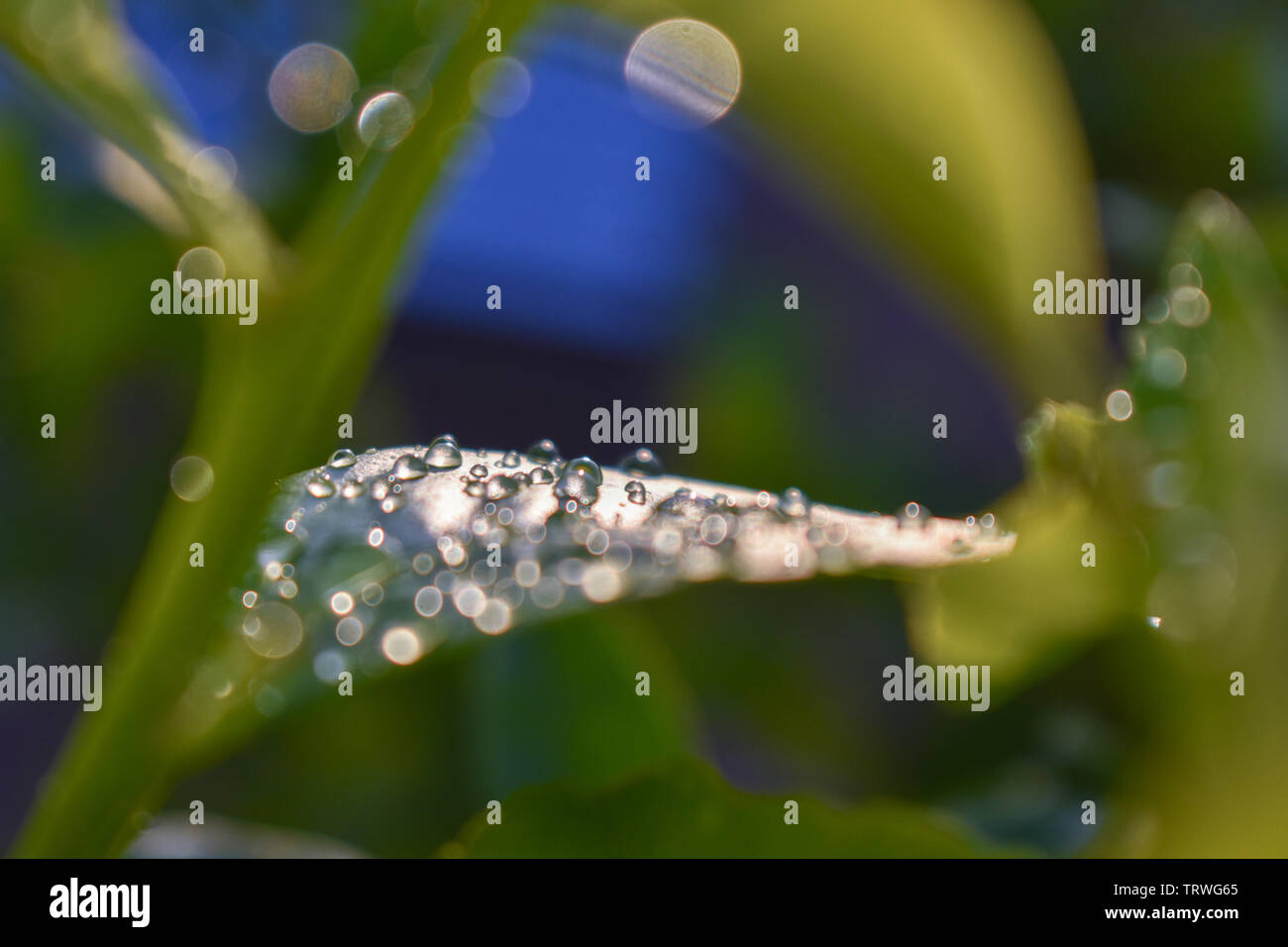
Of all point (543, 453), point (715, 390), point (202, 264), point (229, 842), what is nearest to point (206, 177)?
point (202, 264)

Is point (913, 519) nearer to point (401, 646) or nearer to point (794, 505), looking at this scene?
point (794, 505)

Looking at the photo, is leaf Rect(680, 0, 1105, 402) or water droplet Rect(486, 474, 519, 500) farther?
leaf Rect(680, 0, 1105, 402)

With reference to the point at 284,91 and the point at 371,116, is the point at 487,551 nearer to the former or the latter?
the point at 371,116

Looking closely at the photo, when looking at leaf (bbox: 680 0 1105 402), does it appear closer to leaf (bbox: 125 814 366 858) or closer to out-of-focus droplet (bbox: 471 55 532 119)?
out-of-focus droplet (bbox: 471 55 532 119)

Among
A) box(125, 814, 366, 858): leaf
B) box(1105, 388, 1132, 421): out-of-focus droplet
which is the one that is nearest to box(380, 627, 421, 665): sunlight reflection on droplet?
box(125, 814, 366, 858): leaf

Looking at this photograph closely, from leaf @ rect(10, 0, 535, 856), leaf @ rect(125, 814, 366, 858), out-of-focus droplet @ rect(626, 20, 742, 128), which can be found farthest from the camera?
out-of-focus droplet @ rect(626, 20, 742, 128)

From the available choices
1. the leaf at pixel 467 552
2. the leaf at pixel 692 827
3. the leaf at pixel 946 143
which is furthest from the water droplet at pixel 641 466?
the leaf at pixel 946 143
